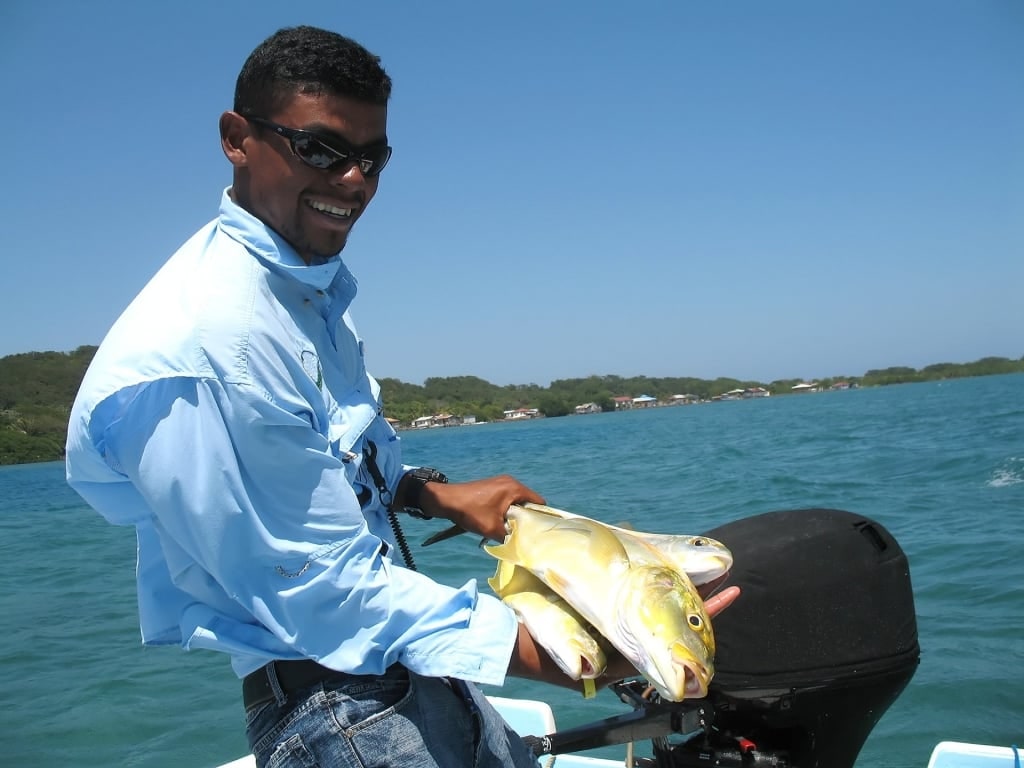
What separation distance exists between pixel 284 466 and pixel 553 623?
774 mm

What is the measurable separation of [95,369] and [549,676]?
47.9 inches

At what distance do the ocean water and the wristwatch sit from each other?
4.27 metres

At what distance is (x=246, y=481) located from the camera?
5.23ft

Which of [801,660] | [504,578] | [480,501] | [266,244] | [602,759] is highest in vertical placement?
[266,244]

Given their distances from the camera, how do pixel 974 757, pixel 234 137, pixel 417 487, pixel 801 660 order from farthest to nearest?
1. pixel 974 757
2. pixel 801 660
3. pixel 417 487
4. pixel 234 137

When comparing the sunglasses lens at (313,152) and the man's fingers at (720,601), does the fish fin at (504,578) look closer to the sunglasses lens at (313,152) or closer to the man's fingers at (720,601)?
the man's fingers at (720,601)

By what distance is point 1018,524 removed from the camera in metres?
12.6

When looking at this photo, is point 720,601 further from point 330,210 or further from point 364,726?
point 330,210

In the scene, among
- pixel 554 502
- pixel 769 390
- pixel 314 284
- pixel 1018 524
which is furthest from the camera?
pixel 769 390

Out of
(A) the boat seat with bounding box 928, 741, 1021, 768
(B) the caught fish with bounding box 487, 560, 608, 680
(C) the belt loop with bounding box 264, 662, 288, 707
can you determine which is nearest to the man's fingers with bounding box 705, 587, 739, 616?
(B) the caught fish with bounding box 487, 560, 608, 680

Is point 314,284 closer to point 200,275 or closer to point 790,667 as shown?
point 200,275

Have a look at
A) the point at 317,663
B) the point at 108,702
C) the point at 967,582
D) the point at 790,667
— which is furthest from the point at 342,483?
the point at 967,582

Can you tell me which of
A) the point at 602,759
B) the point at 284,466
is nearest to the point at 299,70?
the point at 284,466

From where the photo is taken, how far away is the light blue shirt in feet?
5.05
